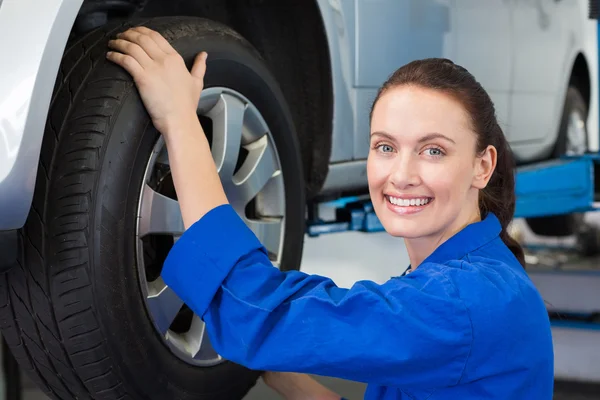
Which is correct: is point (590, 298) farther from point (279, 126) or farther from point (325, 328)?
point (325, 328)

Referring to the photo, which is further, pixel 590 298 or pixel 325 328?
pixel 590 298

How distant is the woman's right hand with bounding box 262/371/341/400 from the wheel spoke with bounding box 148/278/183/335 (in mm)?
297

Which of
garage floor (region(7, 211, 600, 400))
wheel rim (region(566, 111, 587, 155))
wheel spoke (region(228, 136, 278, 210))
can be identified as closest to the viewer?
wheel spoke (region(228, 136, 278, 210))

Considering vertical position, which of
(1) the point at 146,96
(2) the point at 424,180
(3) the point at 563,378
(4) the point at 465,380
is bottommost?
(3) the point at 563,378

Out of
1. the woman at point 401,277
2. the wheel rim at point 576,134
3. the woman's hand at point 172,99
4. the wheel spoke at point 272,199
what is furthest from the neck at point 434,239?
the wheel rim at point 576,134

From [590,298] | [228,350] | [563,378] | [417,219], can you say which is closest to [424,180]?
[417,219]

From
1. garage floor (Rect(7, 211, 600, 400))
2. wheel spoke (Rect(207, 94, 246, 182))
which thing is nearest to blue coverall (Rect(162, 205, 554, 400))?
wheel spoke (Rect(207, 94, 246, 182))

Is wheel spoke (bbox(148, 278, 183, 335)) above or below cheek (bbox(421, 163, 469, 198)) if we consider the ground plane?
below

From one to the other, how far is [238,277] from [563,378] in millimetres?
1674

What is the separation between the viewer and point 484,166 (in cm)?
123

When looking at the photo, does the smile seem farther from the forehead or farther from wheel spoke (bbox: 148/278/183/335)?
wheel spoke (bbox: 148/278/183/335)

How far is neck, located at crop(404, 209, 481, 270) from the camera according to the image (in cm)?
121

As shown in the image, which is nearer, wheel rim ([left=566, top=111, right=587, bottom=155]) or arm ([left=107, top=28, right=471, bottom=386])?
arm ([left=107, top=28, right=471, bottom=386])

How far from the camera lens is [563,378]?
95.7 inches
